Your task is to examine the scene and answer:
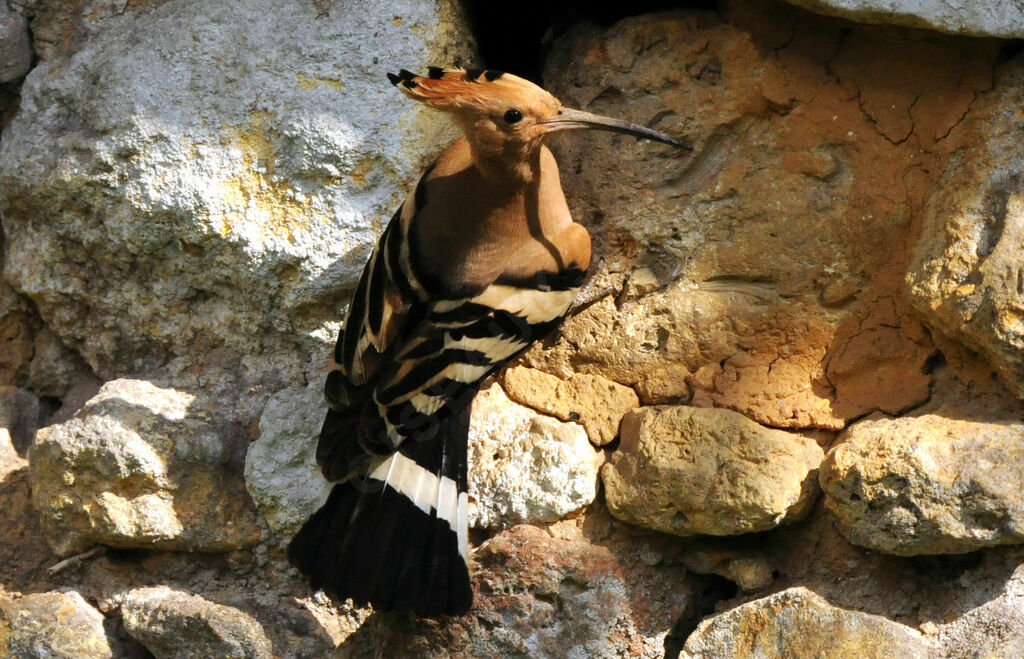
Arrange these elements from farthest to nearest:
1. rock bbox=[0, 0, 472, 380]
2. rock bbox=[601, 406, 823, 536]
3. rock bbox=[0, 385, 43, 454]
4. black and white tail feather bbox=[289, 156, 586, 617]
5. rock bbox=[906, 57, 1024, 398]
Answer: rock bbox=[0, 385, 43, 454] → rock bbox=[0, 0, 472, 380] → black and white tail feather bbox=[289, 156, 586, 617] → rock bbox=[601, 406, 823, 536] → rock bbox=[906, 57, 1024, 398]

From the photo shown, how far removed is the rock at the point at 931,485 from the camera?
2.10 m

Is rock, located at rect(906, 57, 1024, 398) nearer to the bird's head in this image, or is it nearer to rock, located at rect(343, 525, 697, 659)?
the bird's head

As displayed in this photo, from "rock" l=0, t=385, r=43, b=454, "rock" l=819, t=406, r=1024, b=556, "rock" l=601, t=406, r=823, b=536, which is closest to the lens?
"rock" l=819, t=406, r=1024, b=556

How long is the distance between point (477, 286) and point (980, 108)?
1.11 m

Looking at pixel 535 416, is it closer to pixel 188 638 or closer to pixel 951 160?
pixel 188 638

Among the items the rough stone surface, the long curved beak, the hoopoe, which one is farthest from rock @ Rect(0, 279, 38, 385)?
the long curved beak

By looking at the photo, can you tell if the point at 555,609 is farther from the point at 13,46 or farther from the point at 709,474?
the point at 13,46

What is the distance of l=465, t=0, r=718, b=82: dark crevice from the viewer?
289cm

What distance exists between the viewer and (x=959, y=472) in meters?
2.14

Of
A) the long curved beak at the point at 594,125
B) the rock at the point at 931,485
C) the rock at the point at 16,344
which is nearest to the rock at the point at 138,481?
the rock at the point at 16,344

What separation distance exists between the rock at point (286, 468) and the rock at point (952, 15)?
1432 millimetres

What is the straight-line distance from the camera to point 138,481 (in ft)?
8.41

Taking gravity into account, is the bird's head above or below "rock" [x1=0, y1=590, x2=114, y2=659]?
above

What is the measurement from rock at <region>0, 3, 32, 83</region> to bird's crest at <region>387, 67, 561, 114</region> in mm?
1020
